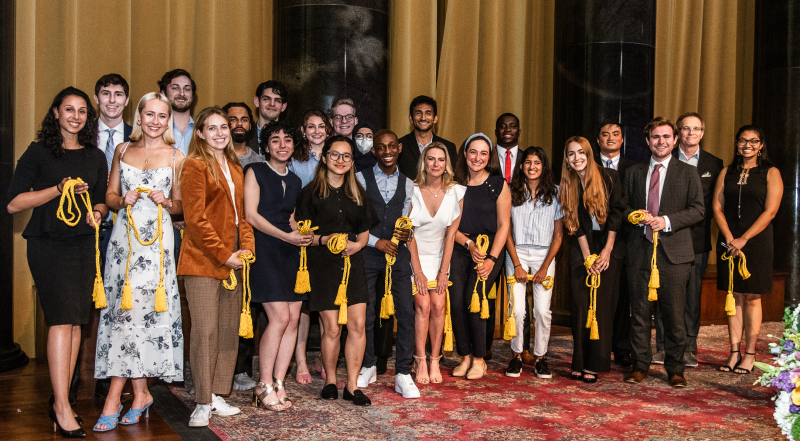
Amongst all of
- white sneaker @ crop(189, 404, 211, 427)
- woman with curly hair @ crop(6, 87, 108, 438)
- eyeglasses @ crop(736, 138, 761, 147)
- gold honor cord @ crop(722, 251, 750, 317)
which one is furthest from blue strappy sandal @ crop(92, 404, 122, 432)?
eyeglasses @ crop(736, 138, 761, 147)

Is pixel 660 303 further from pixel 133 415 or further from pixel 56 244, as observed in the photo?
pixel 56 244

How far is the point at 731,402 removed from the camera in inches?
172

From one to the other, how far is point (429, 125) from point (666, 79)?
4738mm

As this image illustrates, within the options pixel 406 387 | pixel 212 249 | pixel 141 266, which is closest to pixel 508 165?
pixel 406 387

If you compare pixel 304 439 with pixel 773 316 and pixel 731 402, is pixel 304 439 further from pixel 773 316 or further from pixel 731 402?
pixel 773 316

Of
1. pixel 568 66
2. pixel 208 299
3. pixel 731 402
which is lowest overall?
pixel 731 402

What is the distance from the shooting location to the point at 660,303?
482 centimetres

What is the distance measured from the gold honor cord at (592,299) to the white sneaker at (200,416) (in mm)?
2464

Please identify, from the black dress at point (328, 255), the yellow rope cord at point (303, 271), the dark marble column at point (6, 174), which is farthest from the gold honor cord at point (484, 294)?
Answer: the dark marble column at point (6, 174)

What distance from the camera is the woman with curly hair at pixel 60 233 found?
3.51 metres

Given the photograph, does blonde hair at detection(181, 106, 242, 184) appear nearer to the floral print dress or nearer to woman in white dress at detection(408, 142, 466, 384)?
the floral print dress

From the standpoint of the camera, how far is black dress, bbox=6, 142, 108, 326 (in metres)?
3.51

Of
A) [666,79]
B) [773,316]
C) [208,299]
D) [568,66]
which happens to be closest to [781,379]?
[208,299]

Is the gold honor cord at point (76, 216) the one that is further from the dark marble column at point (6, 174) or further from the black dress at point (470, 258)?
the black dress at point (470, 258)
